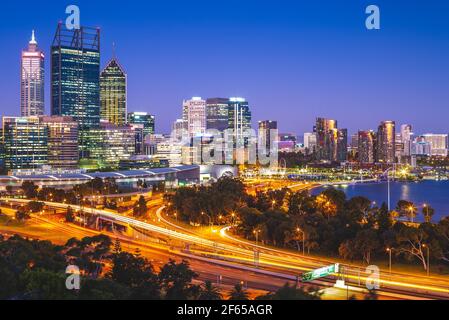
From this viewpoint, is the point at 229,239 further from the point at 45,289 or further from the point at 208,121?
the point at 208,121

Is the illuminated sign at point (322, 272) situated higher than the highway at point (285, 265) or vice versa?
the illuminated sign at point (322, 272)

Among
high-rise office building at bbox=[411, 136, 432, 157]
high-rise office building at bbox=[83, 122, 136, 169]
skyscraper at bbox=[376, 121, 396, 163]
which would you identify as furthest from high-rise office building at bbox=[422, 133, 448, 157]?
high-rise office building at bbox=[83, 122, 136, 169]

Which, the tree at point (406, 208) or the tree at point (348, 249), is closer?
the tree at point (348, 249)

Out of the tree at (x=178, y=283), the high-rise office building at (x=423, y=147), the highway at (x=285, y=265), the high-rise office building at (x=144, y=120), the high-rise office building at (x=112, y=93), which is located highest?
the high-rise office building at (x=112, y=93)

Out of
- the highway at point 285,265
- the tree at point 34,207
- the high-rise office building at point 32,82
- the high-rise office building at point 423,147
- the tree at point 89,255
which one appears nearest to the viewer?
the highway at point 285,265

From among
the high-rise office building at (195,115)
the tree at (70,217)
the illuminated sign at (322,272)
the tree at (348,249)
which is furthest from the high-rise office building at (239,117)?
the illuminated sign at (322,272)

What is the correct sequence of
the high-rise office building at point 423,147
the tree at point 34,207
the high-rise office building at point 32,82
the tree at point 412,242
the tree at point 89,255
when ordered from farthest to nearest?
the high-rise office building at point 423,147 → the high-rise office building at point 32,82 → the tree at point 34,207 → the tree at point 412,242 → the tree at point 89,255

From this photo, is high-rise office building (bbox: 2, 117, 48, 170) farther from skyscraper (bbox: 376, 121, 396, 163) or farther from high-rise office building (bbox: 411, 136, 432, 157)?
high-rise office building (bbox: 411, 136, 432, 157)

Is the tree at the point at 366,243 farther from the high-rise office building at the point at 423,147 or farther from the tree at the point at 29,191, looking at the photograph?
the high-rise office building at the point at 423,147
